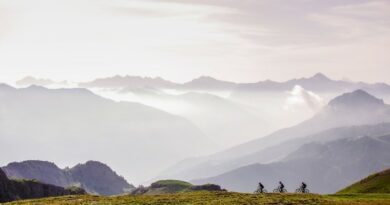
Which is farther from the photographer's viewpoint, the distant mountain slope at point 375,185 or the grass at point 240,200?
the distant mountain slope at point 375,185

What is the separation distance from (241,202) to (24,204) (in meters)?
32.1

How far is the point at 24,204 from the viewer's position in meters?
79.4

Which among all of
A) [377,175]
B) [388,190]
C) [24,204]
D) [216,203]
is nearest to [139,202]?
[216,203]

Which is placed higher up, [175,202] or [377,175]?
[377,175]

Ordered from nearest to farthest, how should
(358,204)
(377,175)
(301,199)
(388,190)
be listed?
1. (358,204)
2. (301,199)
3. (388,190)
4. (377,175)

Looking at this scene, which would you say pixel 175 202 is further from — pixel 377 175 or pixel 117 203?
pixel 377 175

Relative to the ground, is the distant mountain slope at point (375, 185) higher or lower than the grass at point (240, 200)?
higher

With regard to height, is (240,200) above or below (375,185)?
below

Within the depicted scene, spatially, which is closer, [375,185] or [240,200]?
[240,200]

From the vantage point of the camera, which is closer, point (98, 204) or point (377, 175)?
point (98, 204)

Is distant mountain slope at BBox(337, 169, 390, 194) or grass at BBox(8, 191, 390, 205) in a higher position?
distant mountain slope at BBox(337, 169, 390, 194)

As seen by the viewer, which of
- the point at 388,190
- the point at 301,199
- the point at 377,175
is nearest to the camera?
the point at 301,199

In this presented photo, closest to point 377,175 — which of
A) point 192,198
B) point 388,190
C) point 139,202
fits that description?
point 388,190

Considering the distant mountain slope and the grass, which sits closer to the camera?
the grass
